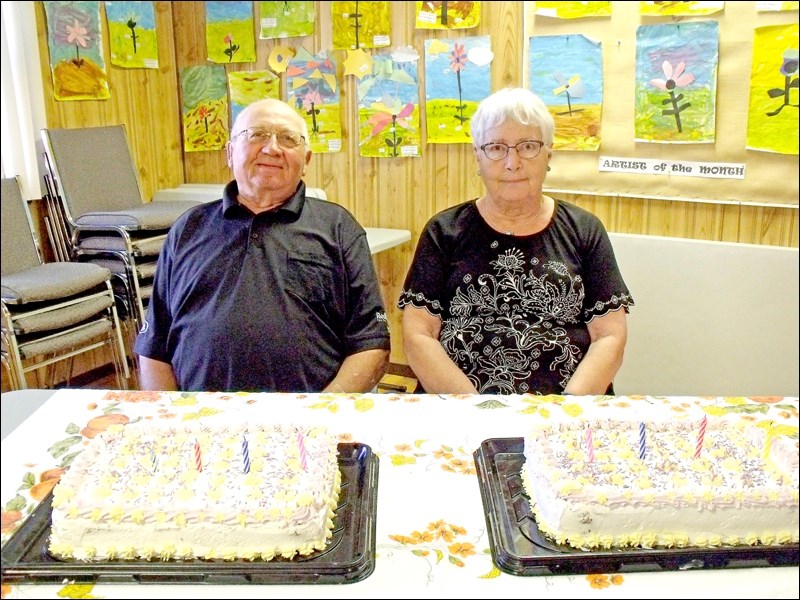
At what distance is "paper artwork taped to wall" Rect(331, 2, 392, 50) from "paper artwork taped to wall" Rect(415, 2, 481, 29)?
0.05 meters

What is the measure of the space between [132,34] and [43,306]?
314mm

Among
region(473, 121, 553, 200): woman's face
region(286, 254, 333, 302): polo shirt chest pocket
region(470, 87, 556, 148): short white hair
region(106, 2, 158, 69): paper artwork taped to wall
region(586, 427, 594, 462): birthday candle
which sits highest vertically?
region(106, 2, 158, 69): paper artwork taped to wall

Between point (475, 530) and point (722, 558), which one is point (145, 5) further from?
point (722, 558)

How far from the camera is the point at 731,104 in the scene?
94 cm

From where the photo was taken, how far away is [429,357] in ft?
3.00

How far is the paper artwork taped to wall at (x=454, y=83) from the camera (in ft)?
3.03

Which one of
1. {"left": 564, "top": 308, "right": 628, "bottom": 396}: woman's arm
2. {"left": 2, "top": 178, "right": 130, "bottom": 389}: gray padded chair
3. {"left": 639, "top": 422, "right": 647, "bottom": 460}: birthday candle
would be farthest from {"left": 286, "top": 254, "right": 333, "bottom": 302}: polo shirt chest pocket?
{"left": 639, "top": 422, "right": 647, "bottom": 460}: birthday candle

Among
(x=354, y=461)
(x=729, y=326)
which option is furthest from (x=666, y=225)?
(x=354, y=461)

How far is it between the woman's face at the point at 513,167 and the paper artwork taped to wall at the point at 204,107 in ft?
1.08

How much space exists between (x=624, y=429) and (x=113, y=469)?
15.3 inches

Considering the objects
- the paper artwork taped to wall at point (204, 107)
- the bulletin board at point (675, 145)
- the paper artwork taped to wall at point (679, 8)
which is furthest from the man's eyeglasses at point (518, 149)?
the paper artwork taped to wall at point (204, 107)

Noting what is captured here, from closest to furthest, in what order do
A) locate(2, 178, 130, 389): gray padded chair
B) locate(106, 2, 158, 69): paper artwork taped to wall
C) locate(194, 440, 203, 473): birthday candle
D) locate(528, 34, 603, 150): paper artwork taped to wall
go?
locate(2, 178, 130, 389): gray padded chair
locate(194, 440, 203, 473): birthday candle
locate(106, 2, 158, 69): paper artwork taped to wall
locate(528, 34, 603, 150): paper artwork taped to wall

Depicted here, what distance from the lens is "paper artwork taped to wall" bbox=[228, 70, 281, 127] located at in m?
0.78

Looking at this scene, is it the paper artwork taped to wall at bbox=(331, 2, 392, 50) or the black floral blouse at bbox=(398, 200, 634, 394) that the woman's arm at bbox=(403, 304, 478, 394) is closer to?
the black floral blouse at bbox=(398, 200, 634, 394)
